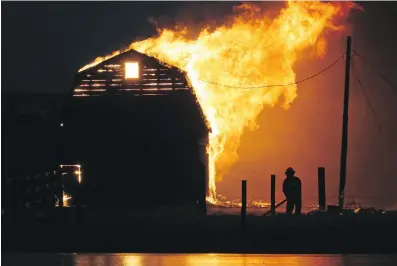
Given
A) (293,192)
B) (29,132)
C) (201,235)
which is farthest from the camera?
(29,132)

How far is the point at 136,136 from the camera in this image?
34062mm

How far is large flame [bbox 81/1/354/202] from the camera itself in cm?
3484

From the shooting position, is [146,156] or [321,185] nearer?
[321,185]

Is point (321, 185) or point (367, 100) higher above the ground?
point (367, 100)

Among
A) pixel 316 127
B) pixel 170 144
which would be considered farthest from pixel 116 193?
pixel 316 127

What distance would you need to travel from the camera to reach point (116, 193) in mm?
34031

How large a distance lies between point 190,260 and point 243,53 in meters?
18.8

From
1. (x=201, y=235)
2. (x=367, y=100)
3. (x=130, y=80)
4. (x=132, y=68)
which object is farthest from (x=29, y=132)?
(x=201, y=235)

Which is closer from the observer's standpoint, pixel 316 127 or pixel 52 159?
pixel 52 159

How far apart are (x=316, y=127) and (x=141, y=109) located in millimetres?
10423

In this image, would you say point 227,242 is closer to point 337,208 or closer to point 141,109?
point 337,208

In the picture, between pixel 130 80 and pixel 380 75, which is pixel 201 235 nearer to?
pixel 130 80

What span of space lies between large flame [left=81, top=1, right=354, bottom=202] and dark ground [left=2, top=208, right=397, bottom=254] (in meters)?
11.3

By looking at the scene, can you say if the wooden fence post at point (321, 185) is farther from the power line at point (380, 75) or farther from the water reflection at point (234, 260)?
the power line at point (380, 75)
